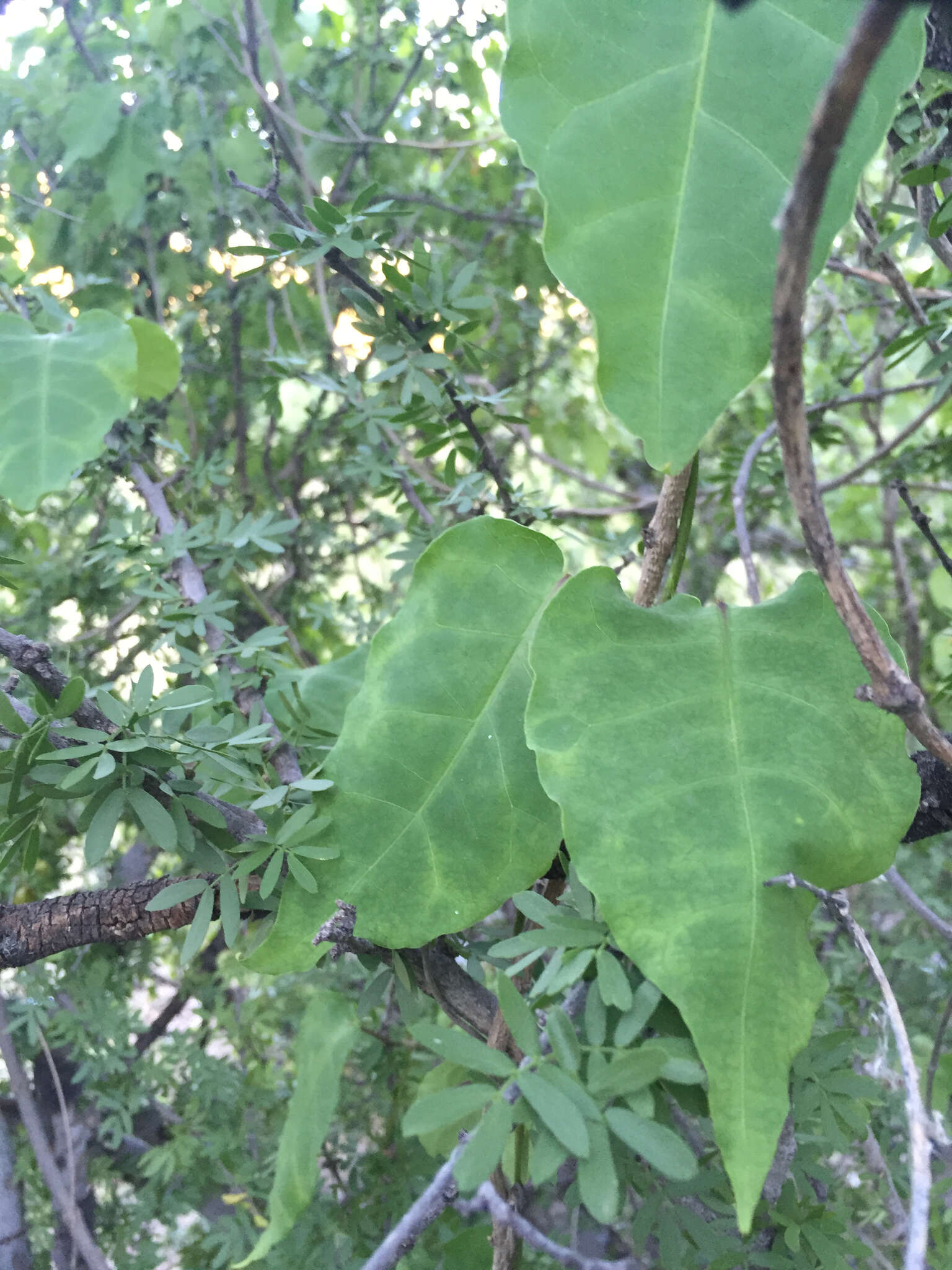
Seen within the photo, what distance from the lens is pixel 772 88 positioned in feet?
0.98

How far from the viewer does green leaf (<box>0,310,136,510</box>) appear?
1.64 feet

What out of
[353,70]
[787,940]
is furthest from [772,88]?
[353,70]

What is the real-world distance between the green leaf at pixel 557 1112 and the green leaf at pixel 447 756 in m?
0.07

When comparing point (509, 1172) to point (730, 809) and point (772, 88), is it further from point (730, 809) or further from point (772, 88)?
point (772, 88)

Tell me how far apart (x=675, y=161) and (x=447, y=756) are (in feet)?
0.76

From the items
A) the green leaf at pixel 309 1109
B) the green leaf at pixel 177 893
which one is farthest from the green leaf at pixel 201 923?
the green leaf at pixel 309 1109

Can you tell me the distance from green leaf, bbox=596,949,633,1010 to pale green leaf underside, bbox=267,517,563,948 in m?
0.05

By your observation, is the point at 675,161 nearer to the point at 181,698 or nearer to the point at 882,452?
the point at 181,698

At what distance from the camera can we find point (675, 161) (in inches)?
11.8

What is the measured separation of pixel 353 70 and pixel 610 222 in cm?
90

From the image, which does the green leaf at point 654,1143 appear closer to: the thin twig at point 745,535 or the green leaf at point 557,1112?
the green leaf at point 557,1112

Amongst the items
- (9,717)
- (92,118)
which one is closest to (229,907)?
(9,717)

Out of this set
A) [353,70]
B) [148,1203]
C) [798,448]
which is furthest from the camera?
[353,70]

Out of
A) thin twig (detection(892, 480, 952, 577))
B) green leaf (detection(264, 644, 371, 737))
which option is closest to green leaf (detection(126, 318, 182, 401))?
green leaf (detection(264, 644, 371, 737))
